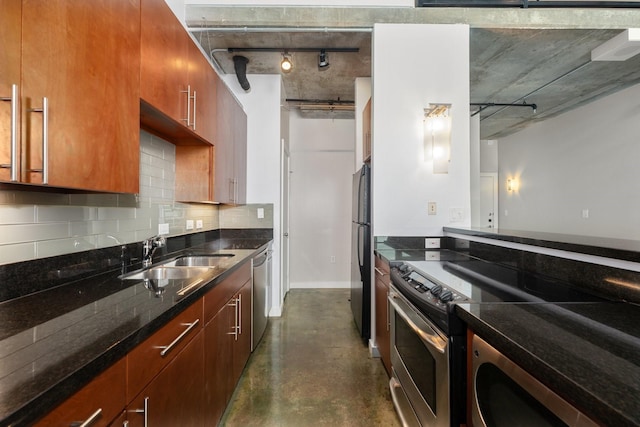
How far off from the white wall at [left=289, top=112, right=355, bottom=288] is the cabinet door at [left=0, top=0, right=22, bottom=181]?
375cm

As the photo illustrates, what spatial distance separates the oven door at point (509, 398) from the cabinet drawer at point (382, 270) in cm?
100

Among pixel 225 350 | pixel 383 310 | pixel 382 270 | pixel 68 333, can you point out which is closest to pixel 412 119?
pixel 382 270

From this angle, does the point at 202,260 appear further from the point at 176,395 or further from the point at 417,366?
the point at 417,366

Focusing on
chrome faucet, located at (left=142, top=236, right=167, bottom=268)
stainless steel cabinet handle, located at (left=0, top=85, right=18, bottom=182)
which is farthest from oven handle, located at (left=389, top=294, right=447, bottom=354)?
chrome faucet, located at (left=142, top=236, right=167, bottom=268)

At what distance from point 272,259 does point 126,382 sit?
2522 millimetres

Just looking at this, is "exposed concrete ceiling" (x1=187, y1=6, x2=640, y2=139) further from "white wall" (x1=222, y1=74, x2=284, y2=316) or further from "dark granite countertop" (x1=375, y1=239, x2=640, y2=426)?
"dark granite countertop" (x1=375, y1=239, x2=640, y2=426)

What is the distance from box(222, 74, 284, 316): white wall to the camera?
3.29 m

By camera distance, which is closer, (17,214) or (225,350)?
(17,214)

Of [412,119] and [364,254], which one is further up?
[412,119]

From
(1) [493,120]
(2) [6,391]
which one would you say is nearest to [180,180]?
(2) [6,391]

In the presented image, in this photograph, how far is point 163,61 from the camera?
4.96 feet

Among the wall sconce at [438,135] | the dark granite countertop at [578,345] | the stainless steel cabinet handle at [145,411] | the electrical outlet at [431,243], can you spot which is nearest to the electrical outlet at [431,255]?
the electrical outlet at [431,243]

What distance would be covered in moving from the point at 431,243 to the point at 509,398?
67.5 inches

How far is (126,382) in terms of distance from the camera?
78 centimetres
